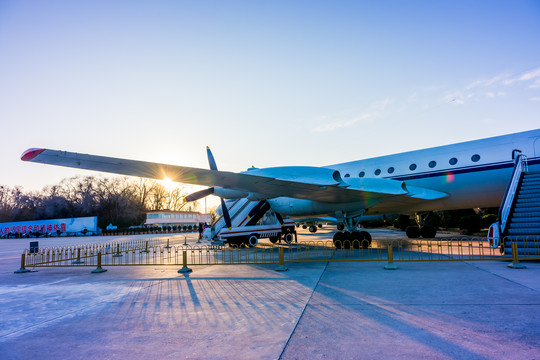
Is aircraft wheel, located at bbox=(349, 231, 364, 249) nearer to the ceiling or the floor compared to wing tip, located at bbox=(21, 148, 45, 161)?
nearer to the floor

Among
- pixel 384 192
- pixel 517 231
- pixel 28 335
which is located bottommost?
pixel 28 335

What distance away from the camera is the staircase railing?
418 inches

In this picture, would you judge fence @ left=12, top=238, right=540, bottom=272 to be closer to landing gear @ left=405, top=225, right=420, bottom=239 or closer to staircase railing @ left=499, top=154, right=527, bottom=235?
staircase railing @ left=499, top=154, right=527, bottom=235

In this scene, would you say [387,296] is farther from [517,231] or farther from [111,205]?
[111,205]

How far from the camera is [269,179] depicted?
1054 cm

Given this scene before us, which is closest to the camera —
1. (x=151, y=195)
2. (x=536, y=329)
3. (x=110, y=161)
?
(x=536, y=329)

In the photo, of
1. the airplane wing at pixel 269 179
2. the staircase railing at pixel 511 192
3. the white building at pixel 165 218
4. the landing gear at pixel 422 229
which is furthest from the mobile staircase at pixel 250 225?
the white building at pixel 165 218

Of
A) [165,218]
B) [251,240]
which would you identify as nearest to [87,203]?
[165,218]

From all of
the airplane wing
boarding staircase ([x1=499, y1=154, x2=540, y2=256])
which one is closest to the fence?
boarding staircase ([x1=499, y1=154, x2=540, y2=256])

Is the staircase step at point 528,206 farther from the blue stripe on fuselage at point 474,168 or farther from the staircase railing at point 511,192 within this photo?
the blue stripe on fuselage at point 474,168

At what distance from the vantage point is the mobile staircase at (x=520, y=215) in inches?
383

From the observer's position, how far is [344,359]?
3.29 meters

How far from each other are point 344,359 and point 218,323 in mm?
2087

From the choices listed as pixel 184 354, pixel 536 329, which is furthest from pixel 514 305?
pixel 184 354
